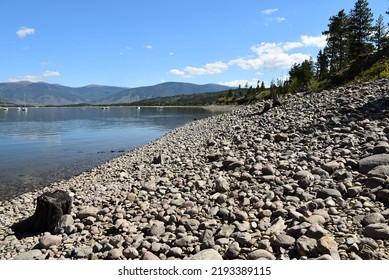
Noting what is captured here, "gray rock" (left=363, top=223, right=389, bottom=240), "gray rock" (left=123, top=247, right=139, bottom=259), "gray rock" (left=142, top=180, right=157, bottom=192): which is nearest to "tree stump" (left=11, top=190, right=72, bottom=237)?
"gray rock" (left=142, top=180, right=157, bottom=192)

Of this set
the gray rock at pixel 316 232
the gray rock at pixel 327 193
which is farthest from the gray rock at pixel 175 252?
the gray rock at pixel 327 193

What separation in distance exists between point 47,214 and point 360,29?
2597 inches

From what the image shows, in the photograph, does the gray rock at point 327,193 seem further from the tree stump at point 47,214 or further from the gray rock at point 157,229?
the tree stump at point 47,214

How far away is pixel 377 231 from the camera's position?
6.54 meters

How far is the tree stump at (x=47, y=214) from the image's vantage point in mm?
9845

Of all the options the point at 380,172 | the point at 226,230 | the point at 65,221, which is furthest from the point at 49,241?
the point at 380,172

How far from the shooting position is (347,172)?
396 inches

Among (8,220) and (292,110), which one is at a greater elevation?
(292,110)

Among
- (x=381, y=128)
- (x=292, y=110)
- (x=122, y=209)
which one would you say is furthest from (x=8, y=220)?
(x=292, y=110)

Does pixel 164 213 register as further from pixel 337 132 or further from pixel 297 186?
pixel 337 132

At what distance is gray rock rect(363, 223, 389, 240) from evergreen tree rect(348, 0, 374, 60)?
6040 cm

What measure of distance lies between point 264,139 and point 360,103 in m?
7.55

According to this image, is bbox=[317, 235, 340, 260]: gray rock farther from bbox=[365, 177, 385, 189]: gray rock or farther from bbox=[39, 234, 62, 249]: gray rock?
bbox=[39, 234, 62, 249]: gray rock

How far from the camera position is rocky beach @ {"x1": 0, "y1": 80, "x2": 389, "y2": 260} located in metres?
6.77
